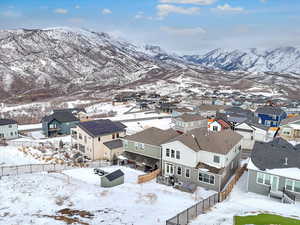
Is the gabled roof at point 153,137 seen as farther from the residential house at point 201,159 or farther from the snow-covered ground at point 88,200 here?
the snow-covered ground at point 88,200

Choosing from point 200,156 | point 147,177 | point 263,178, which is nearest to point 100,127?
point 147,177

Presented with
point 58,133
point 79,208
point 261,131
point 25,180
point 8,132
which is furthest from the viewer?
point 58,133

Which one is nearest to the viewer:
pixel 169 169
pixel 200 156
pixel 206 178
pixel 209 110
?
pixel 206 178

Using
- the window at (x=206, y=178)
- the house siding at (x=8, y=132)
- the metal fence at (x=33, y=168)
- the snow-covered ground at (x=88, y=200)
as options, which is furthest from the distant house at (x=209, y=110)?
the house siding at (x=8, y=132)

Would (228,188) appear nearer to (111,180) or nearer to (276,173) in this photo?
(276,173)

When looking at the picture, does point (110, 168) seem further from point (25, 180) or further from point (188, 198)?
point (188, 198)

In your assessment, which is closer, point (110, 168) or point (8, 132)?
point (110, 168)

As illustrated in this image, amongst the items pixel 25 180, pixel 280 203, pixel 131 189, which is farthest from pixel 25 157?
pixel 280 203
